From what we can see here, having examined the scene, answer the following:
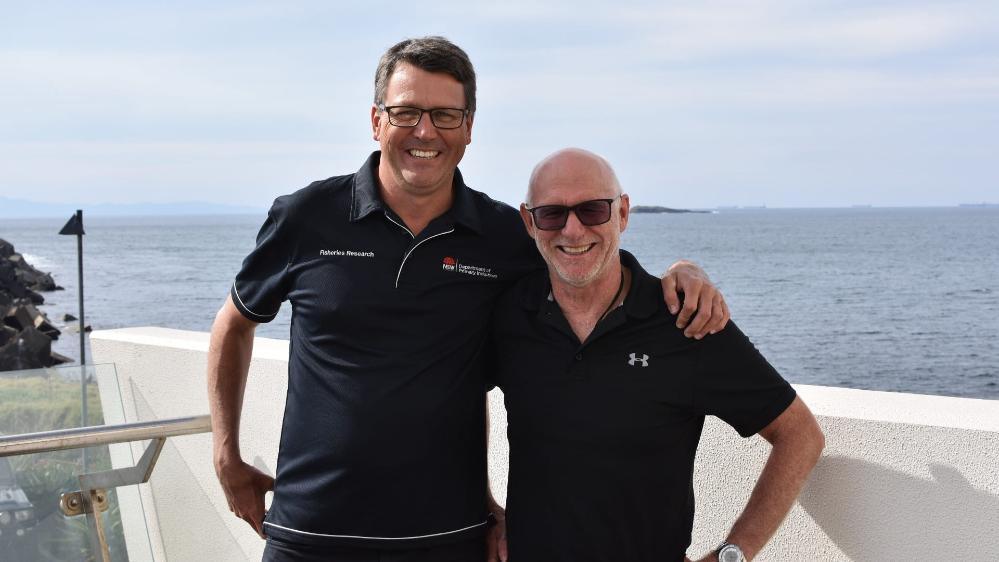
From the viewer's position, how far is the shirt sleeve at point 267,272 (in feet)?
8.61

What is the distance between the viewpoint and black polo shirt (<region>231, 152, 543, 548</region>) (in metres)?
2.41

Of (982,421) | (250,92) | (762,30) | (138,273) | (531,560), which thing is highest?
(762,30)

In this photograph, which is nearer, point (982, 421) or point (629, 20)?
point (982, 421)

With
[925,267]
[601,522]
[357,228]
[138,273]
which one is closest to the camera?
[601,522]

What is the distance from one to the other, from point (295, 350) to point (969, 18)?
113 meters

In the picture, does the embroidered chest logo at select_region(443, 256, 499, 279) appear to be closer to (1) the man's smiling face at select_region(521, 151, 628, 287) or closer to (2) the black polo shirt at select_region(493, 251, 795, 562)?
(1) the man's smiling face at select_region(521, 151, 628, 287)

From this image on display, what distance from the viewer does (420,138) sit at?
2.55 metres

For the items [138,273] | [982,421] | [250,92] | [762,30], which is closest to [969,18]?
[762,30]

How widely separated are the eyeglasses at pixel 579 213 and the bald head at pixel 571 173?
3 cm

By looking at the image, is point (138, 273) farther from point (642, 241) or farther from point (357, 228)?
point (357, 228)

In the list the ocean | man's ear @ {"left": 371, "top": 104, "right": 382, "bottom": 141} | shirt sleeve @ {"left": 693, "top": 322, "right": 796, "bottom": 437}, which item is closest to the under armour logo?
shirt sleeve @ {"left": 693, "top": 322, "right": 796, "bottom": 437}

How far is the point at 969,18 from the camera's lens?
102 meters

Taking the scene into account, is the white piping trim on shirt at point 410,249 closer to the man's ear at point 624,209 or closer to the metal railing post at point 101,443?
the man's ear at point 624,209

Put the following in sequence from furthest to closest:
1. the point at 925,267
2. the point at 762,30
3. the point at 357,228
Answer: the point at 762,30, the point at 925,267, the point at 357,228
